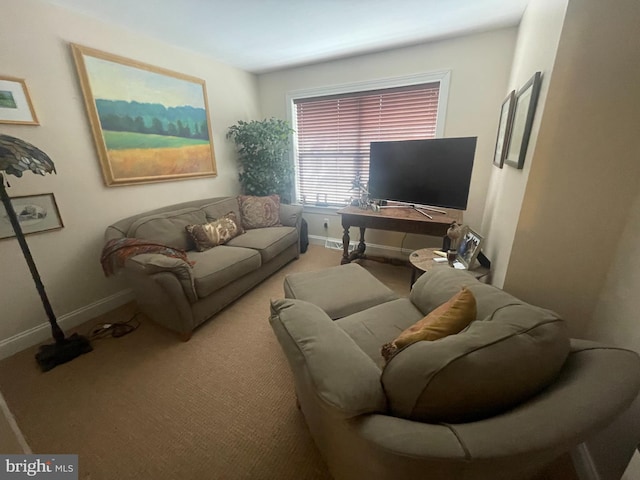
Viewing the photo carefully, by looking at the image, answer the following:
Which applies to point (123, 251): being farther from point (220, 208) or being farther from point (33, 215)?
point (220, 208)

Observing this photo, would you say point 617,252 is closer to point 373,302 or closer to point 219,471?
point 373,302


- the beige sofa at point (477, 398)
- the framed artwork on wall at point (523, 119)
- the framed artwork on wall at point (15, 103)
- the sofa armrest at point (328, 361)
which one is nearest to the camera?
the beige sofa at point (477, 398)

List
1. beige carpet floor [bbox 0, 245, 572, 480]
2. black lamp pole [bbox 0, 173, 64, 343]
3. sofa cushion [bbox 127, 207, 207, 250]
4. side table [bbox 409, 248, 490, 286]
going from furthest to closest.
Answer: sofa cushion [bbox 127, 207, 207, 250] → side table [bbox 409, 248, 490, 286] → black lamp pole [bbox 0, 173, 64, 343] → beige carpet floor [bbox 0, 245, 572, 480]

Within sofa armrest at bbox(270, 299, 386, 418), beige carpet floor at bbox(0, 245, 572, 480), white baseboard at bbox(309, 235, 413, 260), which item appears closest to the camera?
sofa armrest at bbox(270, 299, 386, 418)

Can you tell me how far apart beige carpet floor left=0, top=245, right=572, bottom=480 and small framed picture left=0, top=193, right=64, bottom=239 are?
2.93 feet

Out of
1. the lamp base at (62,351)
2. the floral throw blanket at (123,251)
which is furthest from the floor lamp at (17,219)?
the floral throw blanket at (123,251)

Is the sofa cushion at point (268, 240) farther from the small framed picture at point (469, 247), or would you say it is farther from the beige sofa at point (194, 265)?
the small framed picture at point (469, 247)

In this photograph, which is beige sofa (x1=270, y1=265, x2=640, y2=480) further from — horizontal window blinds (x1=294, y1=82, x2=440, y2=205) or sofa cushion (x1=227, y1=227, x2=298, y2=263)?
horizontal window blinds (x1=294, y1=82, x2=440, y2=205)

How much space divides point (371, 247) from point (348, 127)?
1614 mm

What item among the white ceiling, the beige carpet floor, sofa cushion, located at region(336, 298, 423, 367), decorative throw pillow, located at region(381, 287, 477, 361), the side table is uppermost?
the white ceiling

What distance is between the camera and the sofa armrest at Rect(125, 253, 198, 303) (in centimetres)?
173

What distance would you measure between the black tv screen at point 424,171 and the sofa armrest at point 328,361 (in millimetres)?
1827

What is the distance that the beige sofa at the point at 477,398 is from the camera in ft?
1.84

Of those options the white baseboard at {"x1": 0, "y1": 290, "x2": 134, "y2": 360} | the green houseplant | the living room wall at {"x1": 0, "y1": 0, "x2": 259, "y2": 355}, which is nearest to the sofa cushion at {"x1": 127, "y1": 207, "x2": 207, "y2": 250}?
the living room wall at {"x1": 0, "y1": 0, "x2": 259, "y2": 355}
